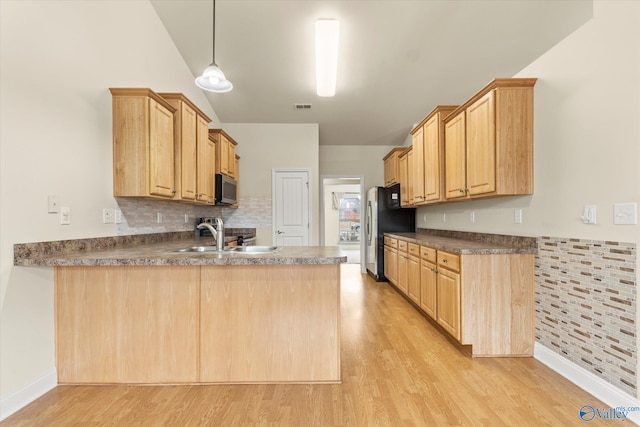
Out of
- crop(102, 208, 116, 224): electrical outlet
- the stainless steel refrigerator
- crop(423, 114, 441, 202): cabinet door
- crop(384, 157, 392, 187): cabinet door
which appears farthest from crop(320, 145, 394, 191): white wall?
crop(102, 208, 116, 224): electrical outlet

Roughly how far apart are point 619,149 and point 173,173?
11.4 feet

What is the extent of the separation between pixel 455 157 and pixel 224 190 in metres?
2.96

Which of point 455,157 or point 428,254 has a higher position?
point 455,157

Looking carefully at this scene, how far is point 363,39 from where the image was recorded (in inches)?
138

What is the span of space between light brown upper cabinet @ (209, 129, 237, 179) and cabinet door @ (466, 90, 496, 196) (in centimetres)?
316

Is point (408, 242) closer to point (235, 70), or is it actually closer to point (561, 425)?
point (561, 425)

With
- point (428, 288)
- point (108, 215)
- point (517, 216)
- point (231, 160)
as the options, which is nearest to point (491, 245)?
point (517, 216)

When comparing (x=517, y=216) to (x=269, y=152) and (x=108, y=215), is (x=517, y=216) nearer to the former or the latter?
(x=108, y=215)

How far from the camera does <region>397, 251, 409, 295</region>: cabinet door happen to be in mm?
3920

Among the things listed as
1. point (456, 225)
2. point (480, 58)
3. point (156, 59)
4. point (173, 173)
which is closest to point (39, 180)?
point (173, 173)

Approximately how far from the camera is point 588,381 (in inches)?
76.0

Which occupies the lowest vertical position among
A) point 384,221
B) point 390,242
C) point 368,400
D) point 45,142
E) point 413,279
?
point 368,400

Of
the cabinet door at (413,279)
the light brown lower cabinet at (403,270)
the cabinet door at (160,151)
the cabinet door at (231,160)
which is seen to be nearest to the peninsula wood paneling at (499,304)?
the cabinet door at (413,279)

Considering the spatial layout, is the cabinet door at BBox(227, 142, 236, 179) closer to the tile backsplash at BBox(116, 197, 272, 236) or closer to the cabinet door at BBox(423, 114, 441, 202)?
the tile backsplash at BBox(116, 197, 272, 236)
